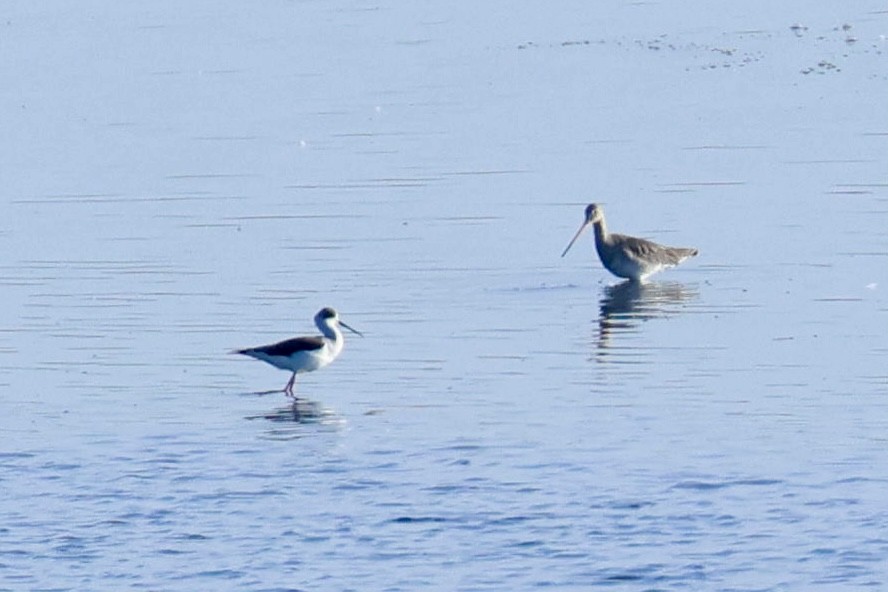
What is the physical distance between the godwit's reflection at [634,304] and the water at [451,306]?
0.22ft

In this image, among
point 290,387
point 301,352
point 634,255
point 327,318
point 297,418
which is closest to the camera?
point 297,418

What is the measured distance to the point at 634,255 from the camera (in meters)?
21.0

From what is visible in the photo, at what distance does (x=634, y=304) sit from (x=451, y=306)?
69.3 inches

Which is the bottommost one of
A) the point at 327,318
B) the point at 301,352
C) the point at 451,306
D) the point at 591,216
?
the point at 301,352

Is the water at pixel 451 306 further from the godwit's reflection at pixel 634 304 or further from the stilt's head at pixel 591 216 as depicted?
the stilt's head at pixel 591 216

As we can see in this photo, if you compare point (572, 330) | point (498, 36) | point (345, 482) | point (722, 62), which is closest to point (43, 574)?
point (345, 482)

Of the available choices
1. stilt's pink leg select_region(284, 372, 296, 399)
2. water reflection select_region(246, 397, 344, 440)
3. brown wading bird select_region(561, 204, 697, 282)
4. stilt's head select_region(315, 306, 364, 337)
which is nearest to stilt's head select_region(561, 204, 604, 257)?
brown wading bird select_region(561, 204, 697, 282)

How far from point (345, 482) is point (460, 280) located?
680 cm

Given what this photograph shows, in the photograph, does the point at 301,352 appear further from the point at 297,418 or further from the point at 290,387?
the point at 297,418

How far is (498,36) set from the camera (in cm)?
3569

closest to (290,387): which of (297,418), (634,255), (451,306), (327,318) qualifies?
(327,318)

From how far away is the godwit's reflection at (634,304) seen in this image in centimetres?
1889

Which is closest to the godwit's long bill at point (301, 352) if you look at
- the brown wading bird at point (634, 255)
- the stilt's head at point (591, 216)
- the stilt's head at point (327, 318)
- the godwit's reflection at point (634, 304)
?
the stilt's head at point (327, 318)

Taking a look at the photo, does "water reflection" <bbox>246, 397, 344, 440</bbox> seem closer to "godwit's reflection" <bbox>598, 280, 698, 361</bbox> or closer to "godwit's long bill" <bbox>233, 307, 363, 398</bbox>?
"godwit's long bill" <bbox>233, 307, 363, 398</bbox>
